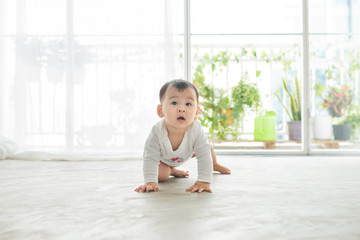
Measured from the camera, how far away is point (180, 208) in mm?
854

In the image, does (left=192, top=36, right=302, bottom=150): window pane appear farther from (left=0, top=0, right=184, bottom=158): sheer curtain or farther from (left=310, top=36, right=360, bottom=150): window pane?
(left=0, top=0, right=184, bottom=158): sheer curtain

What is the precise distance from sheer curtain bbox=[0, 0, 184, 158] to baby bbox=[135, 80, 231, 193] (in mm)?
1215

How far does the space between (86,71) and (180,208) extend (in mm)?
1800

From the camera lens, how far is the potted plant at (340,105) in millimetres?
2834

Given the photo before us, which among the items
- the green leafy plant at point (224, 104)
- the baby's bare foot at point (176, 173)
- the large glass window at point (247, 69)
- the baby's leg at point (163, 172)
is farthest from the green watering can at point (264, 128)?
the baby's leg at point (163, 172)

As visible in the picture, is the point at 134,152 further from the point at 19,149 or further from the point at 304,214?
the point at 304,214

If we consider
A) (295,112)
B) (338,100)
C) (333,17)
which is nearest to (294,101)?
(295,112)

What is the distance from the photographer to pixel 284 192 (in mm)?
1074

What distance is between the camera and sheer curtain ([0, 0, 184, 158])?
94.9 inches

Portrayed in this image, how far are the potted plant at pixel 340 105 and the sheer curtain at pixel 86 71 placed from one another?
1415 mm

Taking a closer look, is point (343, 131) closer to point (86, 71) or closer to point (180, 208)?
point (86, 71)

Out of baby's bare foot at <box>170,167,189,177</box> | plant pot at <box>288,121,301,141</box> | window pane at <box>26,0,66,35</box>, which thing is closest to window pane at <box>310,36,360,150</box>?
plant pot at <box>288,121,301,141</box>

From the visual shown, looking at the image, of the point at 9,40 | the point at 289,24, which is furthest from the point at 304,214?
the point at 289,24

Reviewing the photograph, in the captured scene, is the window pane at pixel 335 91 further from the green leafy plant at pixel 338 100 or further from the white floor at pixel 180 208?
the white floor at pixel 180 208
